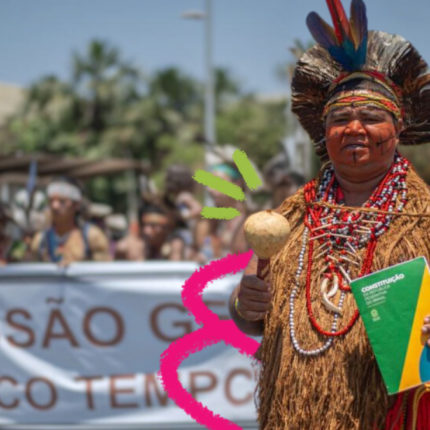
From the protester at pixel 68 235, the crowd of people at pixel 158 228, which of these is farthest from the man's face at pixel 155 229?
the protester at pixel 68 235

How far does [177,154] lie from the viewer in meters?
35.6

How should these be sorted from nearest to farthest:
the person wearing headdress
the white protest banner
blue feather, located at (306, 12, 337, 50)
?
the person wearing headdress < blue feather, located at (306, 12, 337, 50) < the white protest banner

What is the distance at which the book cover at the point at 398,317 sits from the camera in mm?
2223

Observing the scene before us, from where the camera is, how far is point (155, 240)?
7.07m

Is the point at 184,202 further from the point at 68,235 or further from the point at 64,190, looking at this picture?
the point at 68,235

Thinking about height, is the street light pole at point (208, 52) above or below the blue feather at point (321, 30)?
above

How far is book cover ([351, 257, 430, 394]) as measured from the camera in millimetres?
2223

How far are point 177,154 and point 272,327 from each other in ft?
109

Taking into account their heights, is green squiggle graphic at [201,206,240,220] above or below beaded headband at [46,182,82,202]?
below

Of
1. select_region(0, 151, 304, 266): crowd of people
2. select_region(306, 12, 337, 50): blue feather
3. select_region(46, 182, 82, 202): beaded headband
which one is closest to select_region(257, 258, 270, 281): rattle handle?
select_region(306, 12, 337, 50): blue feather

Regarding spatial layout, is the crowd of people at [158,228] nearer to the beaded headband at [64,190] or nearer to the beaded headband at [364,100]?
the beaded headband at [64,190]

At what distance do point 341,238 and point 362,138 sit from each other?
1.14 ft

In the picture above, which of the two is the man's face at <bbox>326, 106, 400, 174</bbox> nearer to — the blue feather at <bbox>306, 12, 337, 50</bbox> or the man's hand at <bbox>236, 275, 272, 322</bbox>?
the blue feather at <bbox>306, 12, 337, 50</bbox>

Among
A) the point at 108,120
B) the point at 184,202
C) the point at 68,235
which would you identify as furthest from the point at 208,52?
the point at 108,120
